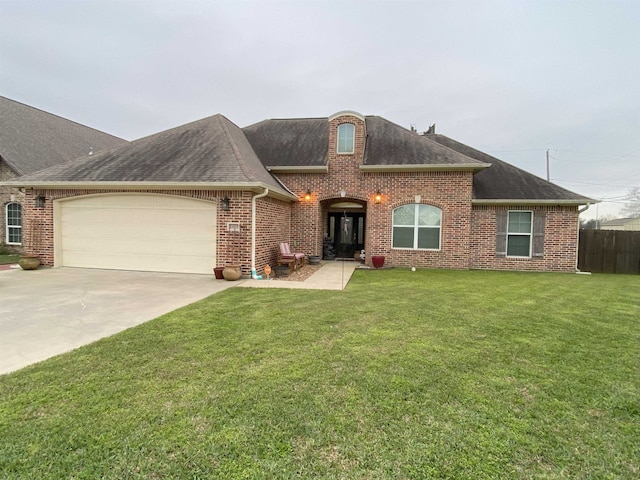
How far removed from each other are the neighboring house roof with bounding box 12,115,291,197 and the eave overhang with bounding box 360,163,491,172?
3691mm

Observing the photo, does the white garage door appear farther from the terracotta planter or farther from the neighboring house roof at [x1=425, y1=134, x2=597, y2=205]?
the neighboring house roof at [x1=425, y1=134, x2=597, y2=205]

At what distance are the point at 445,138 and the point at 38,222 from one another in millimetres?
16913

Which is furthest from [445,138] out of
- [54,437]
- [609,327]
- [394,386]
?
[54,437]

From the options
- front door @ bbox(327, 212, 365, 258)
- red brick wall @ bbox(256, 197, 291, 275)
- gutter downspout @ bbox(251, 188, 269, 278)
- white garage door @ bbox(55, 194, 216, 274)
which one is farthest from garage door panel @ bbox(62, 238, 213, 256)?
front door @ bbox(327, 212, 365, 258)

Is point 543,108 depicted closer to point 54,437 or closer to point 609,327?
point 609,327

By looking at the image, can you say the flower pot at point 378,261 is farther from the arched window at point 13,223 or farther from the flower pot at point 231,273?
the arched window at point 13,223

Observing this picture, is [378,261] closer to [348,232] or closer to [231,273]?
[348,232]

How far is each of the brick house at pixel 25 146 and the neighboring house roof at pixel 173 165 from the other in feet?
14.3

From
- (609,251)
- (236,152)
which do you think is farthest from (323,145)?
(609,251)

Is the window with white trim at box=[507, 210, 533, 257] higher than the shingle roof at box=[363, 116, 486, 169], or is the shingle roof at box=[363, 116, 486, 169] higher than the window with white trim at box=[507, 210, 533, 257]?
the shingle roof at box=[363, 116, 486, 169]

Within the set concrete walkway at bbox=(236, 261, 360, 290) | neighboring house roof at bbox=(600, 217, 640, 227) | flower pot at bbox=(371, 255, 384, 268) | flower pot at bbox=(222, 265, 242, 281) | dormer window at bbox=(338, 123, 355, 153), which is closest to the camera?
concrete walkway at bbox=(236, 261, 360, 290)

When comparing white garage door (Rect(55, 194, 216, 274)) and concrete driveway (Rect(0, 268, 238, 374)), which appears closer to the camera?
concrete driveway (Rect(0, 268, 238, 374))

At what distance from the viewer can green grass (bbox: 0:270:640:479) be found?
200 centimetres

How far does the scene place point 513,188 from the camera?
12.1 metres
